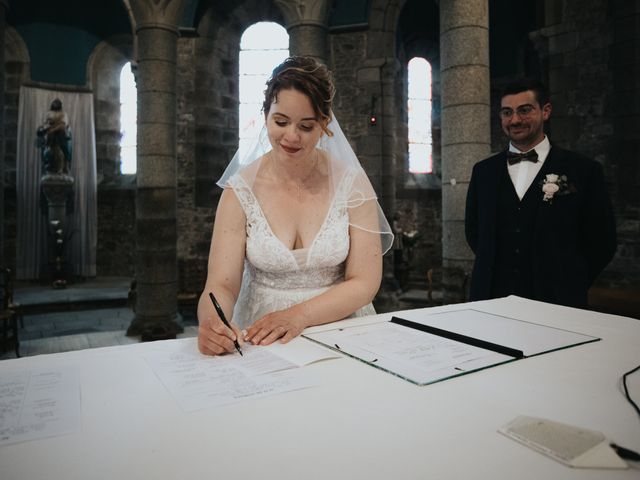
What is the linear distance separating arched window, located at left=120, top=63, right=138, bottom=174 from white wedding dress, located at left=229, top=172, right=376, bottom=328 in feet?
35.9

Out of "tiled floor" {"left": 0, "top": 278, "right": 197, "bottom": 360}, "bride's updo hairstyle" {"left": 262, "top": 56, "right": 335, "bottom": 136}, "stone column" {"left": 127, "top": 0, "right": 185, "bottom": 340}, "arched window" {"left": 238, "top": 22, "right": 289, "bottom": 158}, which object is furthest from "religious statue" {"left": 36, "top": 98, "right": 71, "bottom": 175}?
"bride's updo hairstyle" {"left": 262, "top": 56, "right": 335, "bottom": 136}

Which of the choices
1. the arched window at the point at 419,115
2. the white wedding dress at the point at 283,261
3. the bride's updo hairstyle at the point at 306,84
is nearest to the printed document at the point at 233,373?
the white wedding dress at the point at 283,261

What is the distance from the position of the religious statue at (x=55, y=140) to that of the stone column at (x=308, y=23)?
20.0 feet

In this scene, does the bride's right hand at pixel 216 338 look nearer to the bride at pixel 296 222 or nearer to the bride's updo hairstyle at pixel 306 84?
the bride at pixel 296 222

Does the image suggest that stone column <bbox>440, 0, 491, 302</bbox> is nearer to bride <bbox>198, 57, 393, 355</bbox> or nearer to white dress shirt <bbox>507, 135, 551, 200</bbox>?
white dress shirt <bbox>507, 135, 551, 200</bbox>

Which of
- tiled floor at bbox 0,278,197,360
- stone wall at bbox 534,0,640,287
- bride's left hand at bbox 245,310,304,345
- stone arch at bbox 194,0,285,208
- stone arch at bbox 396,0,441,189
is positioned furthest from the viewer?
stone arch at bbox 396,0,441,189

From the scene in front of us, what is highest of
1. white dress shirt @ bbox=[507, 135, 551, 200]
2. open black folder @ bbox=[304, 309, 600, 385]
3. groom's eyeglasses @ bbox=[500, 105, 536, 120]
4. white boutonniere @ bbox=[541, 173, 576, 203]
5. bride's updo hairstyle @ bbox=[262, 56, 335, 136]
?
groom's eyeglasses @ bbox=[500, 105, 536, 120]

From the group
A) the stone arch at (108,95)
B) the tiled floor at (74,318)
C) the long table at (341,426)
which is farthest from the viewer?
the stone arch at (108,95)

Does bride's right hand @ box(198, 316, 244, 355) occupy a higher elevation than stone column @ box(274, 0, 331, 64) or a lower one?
lower

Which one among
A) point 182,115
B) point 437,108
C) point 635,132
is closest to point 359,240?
point 635,132

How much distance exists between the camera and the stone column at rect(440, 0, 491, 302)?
4871 mm

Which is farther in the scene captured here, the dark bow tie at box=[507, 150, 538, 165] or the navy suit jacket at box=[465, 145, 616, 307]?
the dark bow tie at box=[507, 150, 538, 165]

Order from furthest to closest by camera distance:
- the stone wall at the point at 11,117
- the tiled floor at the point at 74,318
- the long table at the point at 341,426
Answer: the stone wall at the point at 11,117 < the tiled floor at the point at 74,318 < the long table at the point at 341,426

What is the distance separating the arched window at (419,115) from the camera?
11734 millimetres
